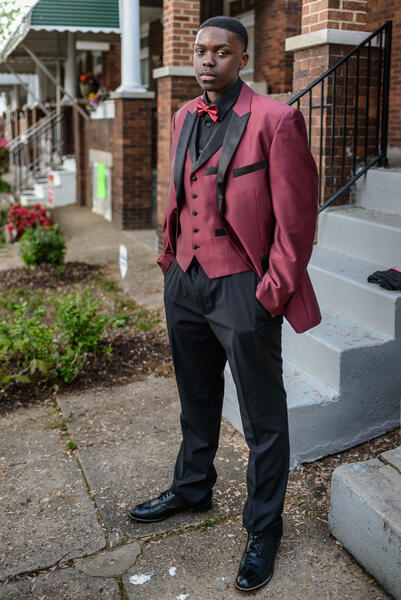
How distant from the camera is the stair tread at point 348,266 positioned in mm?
4020

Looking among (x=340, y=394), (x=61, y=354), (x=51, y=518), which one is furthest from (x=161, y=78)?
(x=51, y=518)

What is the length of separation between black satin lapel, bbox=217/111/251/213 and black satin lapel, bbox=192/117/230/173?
4 cm

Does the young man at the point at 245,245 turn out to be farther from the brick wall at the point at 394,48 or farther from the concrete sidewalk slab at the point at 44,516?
the brick wall at the point at 394,48

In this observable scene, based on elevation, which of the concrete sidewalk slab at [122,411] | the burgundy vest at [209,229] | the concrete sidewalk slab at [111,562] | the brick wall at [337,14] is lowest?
the concrete sidewalk slab at [111,562]

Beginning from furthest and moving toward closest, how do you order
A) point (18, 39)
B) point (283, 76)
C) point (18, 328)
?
point (18, 39) < point (283, 76) < point (18, 328)

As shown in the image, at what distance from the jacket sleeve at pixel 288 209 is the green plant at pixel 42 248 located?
20.6 ft

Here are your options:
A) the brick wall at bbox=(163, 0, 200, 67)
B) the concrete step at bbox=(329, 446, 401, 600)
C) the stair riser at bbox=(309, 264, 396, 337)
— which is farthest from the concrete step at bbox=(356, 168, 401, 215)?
the brick wall at bbox=(163, 0, 200, 67)

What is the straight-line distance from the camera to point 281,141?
2395 millimetres

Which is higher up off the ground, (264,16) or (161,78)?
(264,16)

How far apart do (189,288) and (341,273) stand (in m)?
1.92

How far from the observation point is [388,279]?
3.96m

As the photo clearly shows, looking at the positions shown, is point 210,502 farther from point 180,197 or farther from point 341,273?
point 341,273

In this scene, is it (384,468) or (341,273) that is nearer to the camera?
(384,468)

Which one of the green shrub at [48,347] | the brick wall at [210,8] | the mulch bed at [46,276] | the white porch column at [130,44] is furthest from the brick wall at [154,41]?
the green shrub at [48,347]
